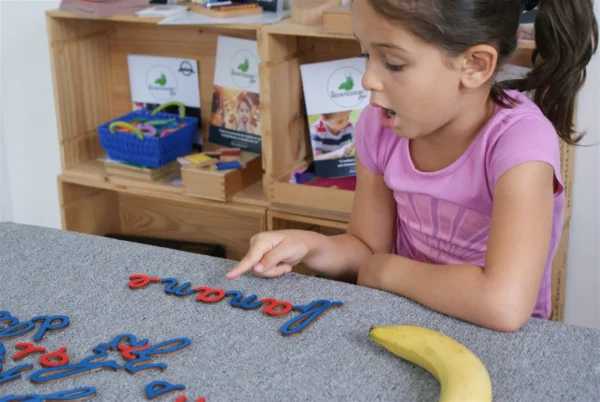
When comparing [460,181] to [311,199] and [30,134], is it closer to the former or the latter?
[311,199]

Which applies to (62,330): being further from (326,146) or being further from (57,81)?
(57,81)

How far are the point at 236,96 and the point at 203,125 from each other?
209 mm

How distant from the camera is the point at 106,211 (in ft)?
8.85

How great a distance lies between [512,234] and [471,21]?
282mm

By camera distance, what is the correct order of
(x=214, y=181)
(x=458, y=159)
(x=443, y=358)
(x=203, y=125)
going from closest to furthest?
(x=443, y=358), (x=458, y=159), (x=214, y=181), (x=203, y=125)

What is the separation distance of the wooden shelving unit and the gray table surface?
0.95m

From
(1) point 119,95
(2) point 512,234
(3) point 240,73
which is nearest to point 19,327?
(2) point 512,234

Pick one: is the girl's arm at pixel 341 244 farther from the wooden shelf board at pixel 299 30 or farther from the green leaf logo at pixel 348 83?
the green leaf logo at pixel 348 83

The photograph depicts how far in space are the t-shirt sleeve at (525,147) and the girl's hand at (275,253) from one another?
0.29m

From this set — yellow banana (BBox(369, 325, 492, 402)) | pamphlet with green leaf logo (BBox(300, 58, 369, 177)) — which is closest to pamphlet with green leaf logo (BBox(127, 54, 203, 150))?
pamphlet with green leaf logo (BBox(300, 58, 369, 177))

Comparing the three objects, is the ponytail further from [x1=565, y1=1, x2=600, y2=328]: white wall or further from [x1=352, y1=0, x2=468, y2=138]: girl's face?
[x1=565, y1=1, x2=600, y2=328]: white wall

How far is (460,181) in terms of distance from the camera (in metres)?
1.16

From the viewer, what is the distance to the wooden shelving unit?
2029 mm

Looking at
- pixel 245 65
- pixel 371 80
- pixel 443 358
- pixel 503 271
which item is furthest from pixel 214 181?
pixel 443 358
